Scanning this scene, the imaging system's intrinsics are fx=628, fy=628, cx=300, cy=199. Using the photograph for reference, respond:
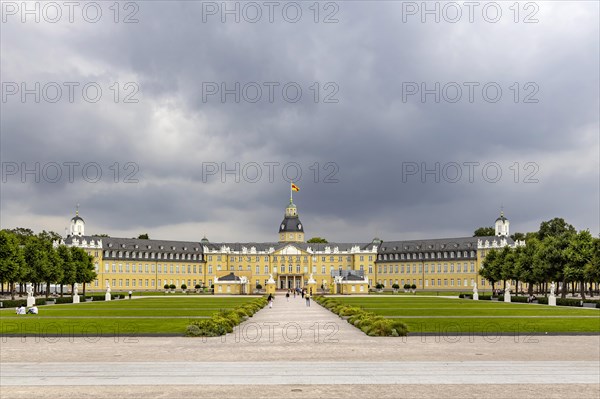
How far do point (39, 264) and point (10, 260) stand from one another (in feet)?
27.8

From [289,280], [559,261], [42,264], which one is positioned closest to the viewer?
[559,261]

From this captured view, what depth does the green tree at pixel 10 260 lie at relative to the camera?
73.8 meters

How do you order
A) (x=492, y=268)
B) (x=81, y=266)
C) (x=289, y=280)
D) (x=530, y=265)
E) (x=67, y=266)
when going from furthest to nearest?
(x=289, y=280) → (x=492, y=268) → (x=81, y=266) → (x=67, y=266) → (x=530, y=265)

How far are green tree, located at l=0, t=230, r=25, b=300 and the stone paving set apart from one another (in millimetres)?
47661

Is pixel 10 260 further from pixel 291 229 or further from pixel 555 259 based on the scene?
pixel 291 229

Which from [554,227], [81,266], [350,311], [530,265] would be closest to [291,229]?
[554,227]

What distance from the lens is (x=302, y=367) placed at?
21062 mm

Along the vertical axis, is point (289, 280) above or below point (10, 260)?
below

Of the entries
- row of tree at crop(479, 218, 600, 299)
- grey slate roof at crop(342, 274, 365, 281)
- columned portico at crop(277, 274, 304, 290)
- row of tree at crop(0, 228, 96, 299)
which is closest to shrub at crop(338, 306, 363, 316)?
row of tree at crop(479, 218, 600, 299)

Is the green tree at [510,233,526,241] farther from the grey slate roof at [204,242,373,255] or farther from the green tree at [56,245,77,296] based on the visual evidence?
the green tree at [56,245,77,296]

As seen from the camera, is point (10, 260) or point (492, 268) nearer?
point (10, 260)

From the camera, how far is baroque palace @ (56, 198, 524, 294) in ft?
521

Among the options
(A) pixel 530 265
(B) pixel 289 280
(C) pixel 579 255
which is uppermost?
(C) pixel 579 255

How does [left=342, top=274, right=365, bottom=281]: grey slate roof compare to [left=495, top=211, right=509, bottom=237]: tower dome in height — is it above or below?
below
